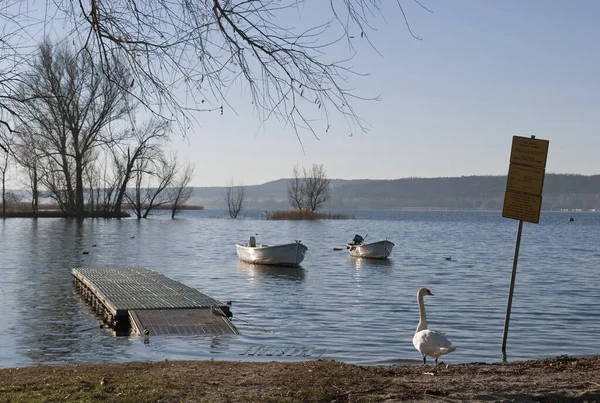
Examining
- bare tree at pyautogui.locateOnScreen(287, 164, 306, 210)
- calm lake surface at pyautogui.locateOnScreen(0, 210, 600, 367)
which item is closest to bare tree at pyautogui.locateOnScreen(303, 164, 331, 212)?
bare tree at pyautogui.locateOnScreen(287, 164, 306, 210)

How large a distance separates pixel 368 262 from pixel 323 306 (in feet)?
61.9

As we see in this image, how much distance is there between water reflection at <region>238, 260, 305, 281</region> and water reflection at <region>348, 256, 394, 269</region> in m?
3.80

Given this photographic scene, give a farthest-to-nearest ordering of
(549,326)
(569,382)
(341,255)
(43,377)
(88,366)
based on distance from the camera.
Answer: (341,255), (549,326), (88,366), (43,377), (569,382)

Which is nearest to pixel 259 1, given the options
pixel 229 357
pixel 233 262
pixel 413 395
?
pixel 413 395

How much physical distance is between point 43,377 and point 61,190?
81.9m

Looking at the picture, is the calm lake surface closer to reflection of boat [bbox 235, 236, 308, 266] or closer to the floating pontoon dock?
the floating pontoon dock

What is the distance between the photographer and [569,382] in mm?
8367

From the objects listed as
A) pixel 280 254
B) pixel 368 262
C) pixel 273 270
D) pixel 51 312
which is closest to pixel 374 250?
pixel 368 262

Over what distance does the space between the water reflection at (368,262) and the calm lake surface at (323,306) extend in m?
0.16

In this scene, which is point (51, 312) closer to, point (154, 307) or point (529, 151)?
point (154, 307)

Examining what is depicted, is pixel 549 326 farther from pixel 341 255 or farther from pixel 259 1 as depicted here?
pixel 341 255

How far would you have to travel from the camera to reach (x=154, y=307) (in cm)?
1734

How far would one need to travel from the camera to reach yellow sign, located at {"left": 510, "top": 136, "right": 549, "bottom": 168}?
11461 millimetres

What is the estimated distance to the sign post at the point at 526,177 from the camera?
11484 mm
